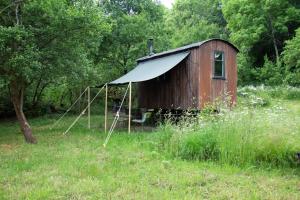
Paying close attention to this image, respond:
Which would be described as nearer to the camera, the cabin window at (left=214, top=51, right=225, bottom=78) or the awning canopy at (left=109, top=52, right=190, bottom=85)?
the awning canopy at (left=109, top=52, right=190, bottom=85)

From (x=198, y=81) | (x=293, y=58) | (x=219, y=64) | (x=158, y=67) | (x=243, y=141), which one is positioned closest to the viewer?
(x=243, y=141)

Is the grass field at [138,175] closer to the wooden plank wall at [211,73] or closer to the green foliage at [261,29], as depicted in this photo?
the wooden plank wall at [211,73]

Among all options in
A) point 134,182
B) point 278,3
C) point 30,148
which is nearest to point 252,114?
point 134,182

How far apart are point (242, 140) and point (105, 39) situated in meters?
15.9

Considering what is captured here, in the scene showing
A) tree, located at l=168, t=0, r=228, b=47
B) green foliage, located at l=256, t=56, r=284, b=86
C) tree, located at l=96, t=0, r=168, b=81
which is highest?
tree, located at l=168, t=0, r=228, b=47

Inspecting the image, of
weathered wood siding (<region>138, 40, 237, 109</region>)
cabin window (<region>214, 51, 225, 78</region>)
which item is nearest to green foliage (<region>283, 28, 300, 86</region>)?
weathered wood siding (<region>138, 40, 237, 109</region>)

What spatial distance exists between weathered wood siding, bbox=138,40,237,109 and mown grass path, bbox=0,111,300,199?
17.4 ft

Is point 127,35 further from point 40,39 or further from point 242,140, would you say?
point 242,140

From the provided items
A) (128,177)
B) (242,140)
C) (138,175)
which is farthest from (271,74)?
(128,177)

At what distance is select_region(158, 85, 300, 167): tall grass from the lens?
260 inches

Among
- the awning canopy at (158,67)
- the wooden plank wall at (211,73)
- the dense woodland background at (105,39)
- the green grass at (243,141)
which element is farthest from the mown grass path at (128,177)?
the wooden plank wall at (211,73)

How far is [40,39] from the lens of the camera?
10.8m

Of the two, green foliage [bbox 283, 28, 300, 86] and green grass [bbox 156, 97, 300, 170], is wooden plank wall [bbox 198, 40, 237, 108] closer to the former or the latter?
green grass [bbox 156, 97, 300, 170]

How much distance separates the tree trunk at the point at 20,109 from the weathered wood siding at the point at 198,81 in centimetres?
557
